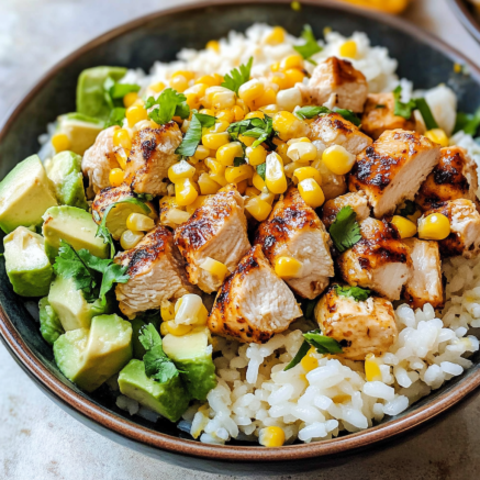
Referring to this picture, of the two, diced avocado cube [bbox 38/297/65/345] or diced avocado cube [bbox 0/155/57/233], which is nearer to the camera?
diced avocado cube [bbox 38/297/65/345]

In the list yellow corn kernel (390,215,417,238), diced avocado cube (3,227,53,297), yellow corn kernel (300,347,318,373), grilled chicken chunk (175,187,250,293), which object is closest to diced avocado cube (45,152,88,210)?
diced avocado cube (3,227,53,297)

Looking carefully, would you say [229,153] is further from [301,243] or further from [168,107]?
[301,243]

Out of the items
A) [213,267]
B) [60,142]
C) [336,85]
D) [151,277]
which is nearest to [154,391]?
[151,277]

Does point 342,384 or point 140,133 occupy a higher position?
point 140,133

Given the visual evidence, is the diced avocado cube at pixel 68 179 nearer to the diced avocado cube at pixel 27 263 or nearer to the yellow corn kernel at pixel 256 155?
the diced avocado cube at pixel 27 263

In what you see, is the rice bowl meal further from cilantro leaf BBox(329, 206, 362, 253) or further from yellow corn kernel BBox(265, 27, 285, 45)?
yellow corn kernel BBox(265, 27, 285, 45)

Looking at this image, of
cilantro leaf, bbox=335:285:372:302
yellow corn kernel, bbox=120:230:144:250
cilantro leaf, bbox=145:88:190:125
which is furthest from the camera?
cilantro leaf, bbox=145:88:190:125

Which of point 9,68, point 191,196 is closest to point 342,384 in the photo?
point 191,196

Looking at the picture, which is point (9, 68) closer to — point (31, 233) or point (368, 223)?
point (31, 233)
